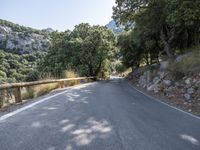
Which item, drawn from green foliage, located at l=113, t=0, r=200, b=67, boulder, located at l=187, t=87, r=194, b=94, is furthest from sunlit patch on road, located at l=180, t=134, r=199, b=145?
green foliage, located at l=113, t=0, r=200, b=67

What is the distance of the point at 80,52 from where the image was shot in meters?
41.0

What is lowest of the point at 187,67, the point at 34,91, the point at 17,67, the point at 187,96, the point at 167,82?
the point at 187,96

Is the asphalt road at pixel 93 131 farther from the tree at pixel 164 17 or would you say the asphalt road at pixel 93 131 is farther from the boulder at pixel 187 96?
the tree at pixel 164 17

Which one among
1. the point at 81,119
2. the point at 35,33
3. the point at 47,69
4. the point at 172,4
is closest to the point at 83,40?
the point at 47,69

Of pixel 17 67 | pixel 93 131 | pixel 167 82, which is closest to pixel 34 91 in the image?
pixel 167 82

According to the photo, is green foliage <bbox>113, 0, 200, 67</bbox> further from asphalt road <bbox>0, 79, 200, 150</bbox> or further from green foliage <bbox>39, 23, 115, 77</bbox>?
green foliage <bbox>39, 23, 115, 77</bbox>

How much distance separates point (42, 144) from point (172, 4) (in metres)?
15.4

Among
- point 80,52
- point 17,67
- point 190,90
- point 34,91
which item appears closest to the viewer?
point 190,90

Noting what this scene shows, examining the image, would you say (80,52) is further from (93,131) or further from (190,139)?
(190,139)

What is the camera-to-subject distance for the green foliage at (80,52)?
40.4m

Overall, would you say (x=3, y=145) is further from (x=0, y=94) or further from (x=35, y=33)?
(x=35, y=33)

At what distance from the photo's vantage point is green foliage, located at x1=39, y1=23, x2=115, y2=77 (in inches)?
1591

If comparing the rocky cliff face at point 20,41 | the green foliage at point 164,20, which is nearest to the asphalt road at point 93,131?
the green foliage at point 164,20

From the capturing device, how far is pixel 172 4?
56.3 feet
